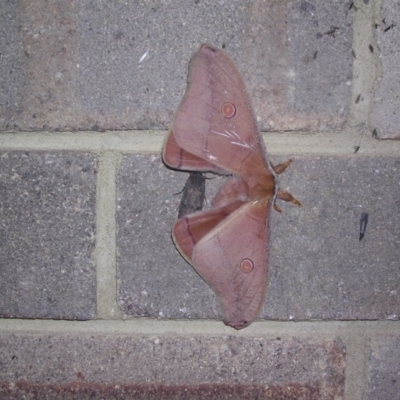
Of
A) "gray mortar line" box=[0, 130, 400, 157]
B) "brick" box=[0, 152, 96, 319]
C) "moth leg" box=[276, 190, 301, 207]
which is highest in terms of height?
"gray mortar line" box=[0, 130, 400, 157]

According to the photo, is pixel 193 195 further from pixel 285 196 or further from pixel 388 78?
pixel 388 78

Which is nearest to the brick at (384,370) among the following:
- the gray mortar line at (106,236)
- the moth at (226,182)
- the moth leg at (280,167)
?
the moth at (226,182)

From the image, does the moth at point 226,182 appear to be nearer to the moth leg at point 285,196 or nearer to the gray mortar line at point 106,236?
the moth leg at point 285,196

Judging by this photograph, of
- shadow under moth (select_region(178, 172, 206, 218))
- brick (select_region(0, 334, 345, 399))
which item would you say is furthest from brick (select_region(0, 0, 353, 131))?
brick (select_region(0, 334, 345, 399))

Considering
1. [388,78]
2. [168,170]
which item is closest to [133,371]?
[168,170]

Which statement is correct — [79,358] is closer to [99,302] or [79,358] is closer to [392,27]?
[99,302]

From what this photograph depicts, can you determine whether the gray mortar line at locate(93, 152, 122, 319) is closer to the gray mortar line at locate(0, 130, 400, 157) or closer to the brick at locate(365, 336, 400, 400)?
the gray mortar line at locate(0, 130, 400, 157)
